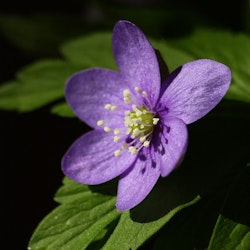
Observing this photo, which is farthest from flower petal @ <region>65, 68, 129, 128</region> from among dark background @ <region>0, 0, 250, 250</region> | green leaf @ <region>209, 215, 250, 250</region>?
dark background @ <region>0, 0, 250, 250</region>

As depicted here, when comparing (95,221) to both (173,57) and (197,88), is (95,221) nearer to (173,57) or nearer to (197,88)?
(197,88)

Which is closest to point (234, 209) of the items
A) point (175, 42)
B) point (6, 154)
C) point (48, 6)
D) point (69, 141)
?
point (175, 42)

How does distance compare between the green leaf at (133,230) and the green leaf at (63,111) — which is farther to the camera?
the green leaf at (63,111)

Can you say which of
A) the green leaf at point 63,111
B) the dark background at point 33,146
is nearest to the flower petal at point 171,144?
the green leaf at point 63,111

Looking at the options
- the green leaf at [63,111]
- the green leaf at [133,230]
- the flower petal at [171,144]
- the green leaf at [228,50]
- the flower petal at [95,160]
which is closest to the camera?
the flower petal at [171,144]

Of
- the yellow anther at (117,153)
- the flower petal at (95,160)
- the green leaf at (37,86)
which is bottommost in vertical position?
the green leaf at (37,86)

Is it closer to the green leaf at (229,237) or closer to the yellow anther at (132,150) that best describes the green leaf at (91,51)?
the yellow anther at (132,150)

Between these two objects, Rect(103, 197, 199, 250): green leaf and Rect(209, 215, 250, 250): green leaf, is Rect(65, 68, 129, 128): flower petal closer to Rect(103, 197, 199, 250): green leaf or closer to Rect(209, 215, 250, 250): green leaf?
Rect(103, 197, 199, 250): green leaf
